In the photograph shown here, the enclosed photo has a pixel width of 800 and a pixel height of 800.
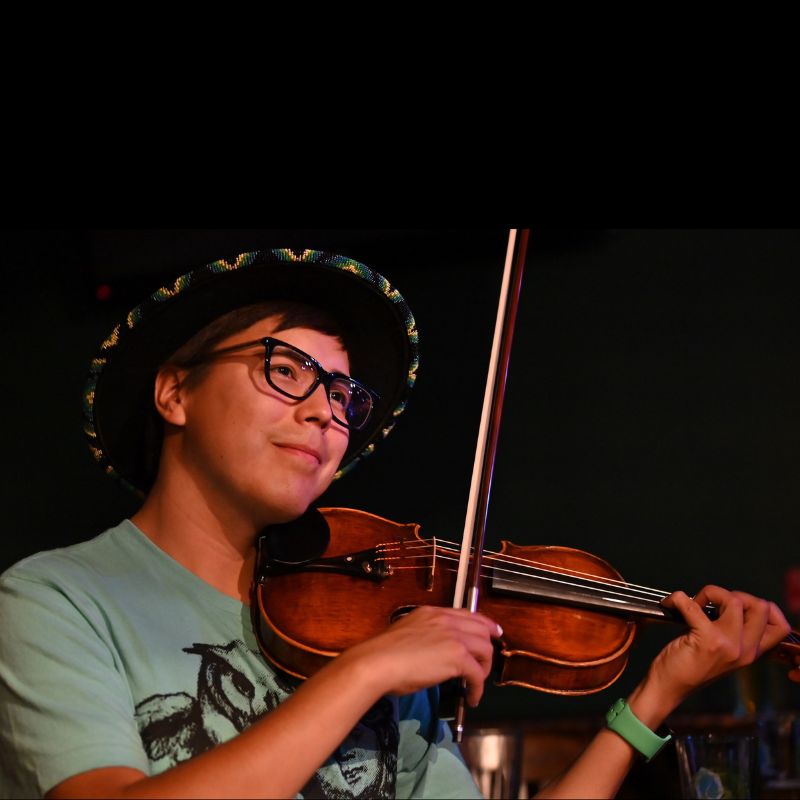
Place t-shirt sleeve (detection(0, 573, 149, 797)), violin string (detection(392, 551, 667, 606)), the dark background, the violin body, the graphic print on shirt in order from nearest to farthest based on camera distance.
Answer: t-shirt sleeve (detection(0, 573, 149, 797))
the graphic print on shirt
the violin body
violin string (detection(392, 551, 667, 606))
the dark background

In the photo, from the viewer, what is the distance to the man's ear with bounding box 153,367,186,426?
1.28 meters

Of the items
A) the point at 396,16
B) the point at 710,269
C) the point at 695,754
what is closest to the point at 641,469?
the point at 710,269

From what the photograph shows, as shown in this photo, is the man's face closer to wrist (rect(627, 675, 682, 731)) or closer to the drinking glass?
wrist (rect(627, 675, 682, 731))

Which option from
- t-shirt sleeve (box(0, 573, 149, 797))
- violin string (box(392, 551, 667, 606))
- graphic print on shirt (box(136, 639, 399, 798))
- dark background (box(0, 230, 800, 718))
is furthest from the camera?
dark background (box(0, 230, 800, 718))

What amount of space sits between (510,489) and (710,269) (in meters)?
0.84

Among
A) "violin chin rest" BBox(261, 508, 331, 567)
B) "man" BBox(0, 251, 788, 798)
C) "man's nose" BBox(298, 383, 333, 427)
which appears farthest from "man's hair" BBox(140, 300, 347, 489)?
"violin chin rest" BBox(261, 508, 331, 567)

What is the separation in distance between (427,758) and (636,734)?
327 millimetres

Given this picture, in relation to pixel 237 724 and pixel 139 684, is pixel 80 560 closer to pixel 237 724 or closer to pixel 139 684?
pixel 139 684

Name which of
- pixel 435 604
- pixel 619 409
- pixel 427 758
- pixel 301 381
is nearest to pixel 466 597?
pixel 435 604

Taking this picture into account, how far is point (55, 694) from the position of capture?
35.2 inches

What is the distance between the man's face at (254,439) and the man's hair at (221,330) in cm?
2

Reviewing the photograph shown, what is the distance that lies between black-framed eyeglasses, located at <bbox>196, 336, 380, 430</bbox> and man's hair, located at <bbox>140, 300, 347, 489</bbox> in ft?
0.08

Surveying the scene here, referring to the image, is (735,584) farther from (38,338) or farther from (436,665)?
(38,338)

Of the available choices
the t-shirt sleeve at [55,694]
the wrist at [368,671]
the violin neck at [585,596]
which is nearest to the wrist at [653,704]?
the violin neck at [585,596]
